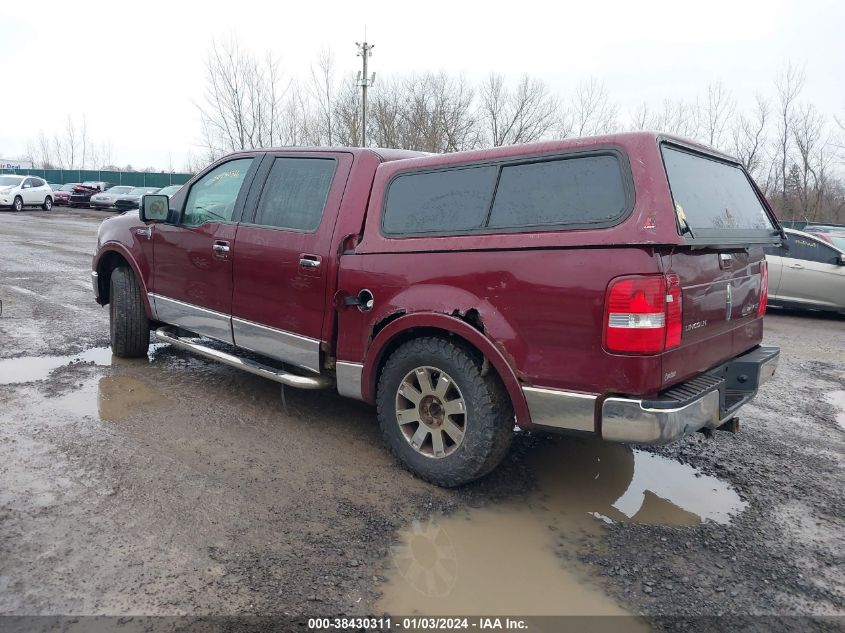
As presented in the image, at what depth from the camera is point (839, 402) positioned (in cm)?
567

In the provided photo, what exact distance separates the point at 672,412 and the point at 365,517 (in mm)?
1598

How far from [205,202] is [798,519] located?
15.0 feet

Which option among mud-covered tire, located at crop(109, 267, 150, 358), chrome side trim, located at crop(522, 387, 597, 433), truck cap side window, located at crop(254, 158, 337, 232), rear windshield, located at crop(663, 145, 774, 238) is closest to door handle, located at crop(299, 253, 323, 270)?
truck cap side window, located at crop(254, 158, 337, 232)

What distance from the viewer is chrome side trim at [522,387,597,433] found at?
3096 mm

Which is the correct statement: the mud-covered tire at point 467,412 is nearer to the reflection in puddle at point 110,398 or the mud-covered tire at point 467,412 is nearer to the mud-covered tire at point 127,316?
the reflection in puddle at point 110,398

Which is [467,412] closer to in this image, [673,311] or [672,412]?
[672,412]

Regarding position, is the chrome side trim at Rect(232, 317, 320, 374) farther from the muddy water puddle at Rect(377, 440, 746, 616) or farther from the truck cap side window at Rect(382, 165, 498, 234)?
the muddy water puddle at Rect(377, 440, 746, 616)

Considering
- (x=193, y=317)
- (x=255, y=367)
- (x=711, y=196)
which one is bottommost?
(x=255, y=367)

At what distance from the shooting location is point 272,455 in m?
4.05

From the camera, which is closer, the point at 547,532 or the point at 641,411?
the point at 641,411

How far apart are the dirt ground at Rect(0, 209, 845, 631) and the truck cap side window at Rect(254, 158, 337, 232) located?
1434 millimetres

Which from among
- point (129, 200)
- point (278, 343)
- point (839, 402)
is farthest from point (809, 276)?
point (129, 200)

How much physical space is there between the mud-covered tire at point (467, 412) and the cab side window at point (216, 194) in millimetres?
2054

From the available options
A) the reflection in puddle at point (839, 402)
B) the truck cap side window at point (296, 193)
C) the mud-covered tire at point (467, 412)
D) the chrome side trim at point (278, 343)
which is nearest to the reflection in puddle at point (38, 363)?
the chrome side trim at point (278, 343)
